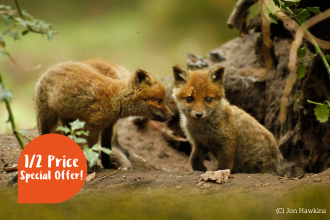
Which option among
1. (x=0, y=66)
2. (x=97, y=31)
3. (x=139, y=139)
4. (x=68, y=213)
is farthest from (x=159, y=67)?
(x=68, y=213)

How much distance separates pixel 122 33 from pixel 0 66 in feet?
11.9

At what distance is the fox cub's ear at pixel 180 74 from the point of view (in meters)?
4.51

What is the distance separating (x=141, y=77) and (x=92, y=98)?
28.1 inches

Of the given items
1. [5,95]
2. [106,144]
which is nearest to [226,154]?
[106,144]

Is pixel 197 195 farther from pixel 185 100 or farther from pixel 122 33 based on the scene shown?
pixel 122 33

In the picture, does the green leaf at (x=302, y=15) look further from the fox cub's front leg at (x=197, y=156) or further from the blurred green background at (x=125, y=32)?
the blurred green background at (x=125, y=32)

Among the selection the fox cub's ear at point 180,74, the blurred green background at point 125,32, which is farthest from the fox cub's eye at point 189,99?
the blurred green background at point 125,32

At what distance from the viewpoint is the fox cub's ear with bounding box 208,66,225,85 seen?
4.40 metres

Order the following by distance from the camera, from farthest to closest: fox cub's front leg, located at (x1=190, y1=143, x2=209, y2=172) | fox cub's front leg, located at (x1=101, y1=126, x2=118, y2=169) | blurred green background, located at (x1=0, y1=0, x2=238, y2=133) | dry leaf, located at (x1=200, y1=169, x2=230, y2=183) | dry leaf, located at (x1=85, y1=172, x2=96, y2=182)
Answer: blurred green background, located at (x1=0, y1=0, x2=238, y2=133) → fox cub's front leg, located at (x1=190, y1=143, x2=209, y2=172) → fox cub's front leg, located at (x1=101, y1=126, x2=118, y2=169) → dry leaf, located at (x1=85, y1=172, x2=96, y2=182) → dry leaf, located at (x1=200, y1=169, x2=230, y2=183)

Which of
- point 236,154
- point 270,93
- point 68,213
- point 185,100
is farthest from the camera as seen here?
point 270,93

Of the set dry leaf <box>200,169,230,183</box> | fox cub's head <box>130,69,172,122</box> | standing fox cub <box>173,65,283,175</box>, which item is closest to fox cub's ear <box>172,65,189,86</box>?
standing fox cub <box>173,65,283,175</box>

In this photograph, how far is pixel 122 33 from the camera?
9.78m

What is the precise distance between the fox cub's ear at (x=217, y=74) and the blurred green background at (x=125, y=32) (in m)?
4.75

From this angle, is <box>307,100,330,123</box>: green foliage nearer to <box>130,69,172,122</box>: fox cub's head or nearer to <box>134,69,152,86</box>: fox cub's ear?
<box>130,69,172,122</box>: fox cub's head
